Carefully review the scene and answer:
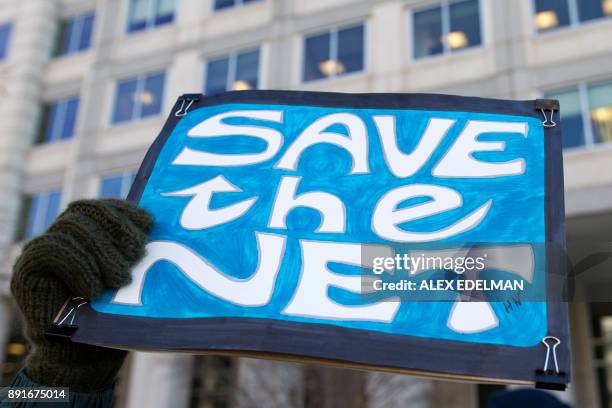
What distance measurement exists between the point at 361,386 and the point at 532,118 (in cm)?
1204

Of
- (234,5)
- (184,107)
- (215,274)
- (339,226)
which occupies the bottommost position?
(215,274)

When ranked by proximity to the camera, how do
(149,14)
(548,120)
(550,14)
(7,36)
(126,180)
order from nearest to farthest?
(548,120) → (550,14) → (126,180) → (149,14) → (7,36)

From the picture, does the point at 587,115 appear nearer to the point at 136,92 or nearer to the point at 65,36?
the point at 136,92

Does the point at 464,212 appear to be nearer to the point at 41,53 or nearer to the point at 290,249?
the point at 290,249

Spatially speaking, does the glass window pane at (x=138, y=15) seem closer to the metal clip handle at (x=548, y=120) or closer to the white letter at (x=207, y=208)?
the white letter at (x=207, y=208)

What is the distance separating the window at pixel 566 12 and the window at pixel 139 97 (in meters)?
10.3

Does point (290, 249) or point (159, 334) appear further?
point (290, 249)

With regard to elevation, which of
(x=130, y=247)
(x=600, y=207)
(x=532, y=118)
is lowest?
(x=130, y=247)

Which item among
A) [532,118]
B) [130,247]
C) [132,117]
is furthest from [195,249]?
[132,117]

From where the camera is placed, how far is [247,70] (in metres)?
18.2

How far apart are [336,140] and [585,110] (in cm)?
1196

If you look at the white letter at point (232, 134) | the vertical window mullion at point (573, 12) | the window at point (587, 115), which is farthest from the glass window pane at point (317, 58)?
the white letter at point (232, 134)

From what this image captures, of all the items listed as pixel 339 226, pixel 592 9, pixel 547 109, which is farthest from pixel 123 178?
→ pixel 547 109

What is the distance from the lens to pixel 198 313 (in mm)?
2846
